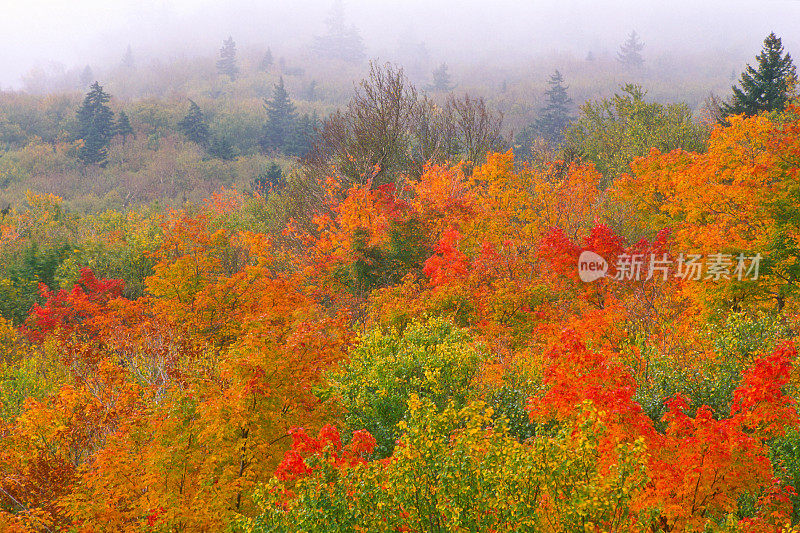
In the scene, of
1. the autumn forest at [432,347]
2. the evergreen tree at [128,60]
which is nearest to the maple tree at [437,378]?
the autumn forest at [432,347]

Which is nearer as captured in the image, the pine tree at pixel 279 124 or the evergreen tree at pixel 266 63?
the pine tree at pixel 279 124

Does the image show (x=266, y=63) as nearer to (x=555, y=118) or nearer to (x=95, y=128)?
(x=95, y=128)

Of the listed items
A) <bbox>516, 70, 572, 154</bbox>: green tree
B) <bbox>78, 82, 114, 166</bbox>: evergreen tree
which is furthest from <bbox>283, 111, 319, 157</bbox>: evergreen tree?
<bbox>516, 70, 572, 154</bbox>: green tree

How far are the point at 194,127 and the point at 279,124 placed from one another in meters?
12.2

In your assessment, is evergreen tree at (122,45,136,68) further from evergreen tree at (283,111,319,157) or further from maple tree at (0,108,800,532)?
maple tree at (0,108,800,532)

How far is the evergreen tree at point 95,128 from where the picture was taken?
215 feet

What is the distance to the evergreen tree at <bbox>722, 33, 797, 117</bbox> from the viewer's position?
3123 centimetres

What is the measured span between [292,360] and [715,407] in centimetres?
829

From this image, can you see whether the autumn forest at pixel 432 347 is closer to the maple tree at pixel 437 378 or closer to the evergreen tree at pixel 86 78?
the maple tree at pixel 437 378

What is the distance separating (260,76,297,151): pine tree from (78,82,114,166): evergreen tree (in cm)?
1953

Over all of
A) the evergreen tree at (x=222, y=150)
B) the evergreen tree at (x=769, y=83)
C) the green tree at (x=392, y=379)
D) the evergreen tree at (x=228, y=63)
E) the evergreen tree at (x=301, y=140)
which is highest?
the evergreen tree at (x=228, y=63)

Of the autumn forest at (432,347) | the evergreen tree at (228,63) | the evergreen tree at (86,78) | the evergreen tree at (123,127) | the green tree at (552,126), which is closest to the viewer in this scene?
the autumn forest at (432,347)

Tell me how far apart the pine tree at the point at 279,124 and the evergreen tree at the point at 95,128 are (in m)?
19.5

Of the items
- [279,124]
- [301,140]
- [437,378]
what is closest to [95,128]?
[279,124]
